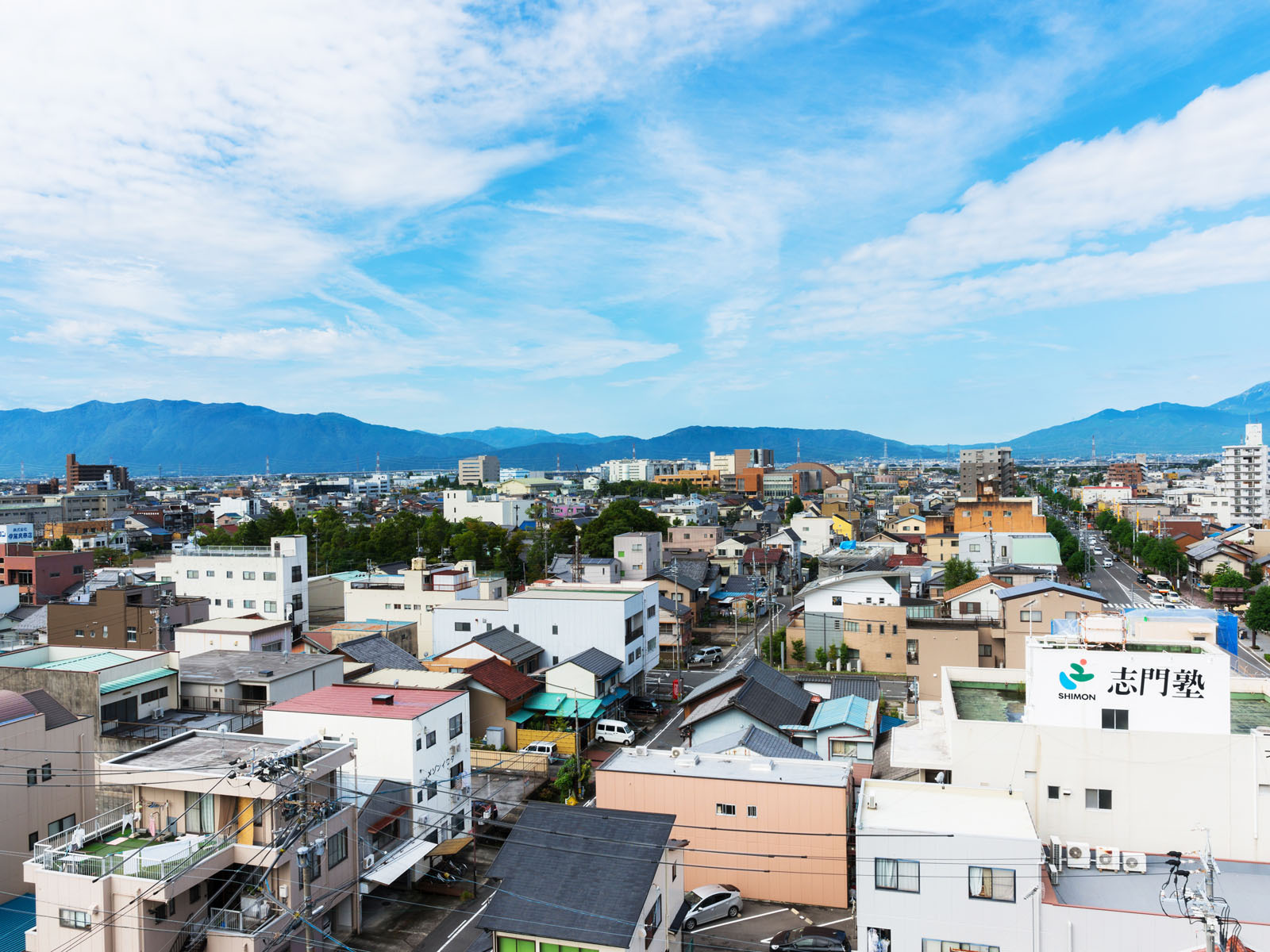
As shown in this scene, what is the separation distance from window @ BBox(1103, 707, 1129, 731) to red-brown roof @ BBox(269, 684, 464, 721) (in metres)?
10.1

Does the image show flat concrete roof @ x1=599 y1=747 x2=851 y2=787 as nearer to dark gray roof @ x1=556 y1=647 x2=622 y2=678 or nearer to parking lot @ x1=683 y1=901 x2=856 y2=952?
parking lot @ x1=683 y1=901 x2=856 y2=952

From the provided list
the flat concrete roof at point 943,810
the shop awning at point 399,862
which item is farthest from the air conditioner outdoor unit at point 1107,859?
the shop awning at point 399,862

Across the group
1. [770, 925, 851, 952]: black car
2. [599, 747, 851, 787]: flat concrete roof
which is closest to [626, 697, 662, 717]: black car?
[599, 747, 851, 787]: flat concrete roof

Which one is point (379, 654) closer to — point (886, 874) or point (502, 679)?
point (502, 679)

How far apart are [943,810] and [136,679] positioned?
588 inches

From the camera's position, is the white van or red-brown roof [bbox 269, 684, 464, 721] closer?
red-brown roof [bbox 269, 684, 464, 721]

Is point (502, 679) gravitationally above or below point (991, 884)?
below

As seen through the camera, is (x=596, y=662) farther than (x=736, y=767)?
Yes

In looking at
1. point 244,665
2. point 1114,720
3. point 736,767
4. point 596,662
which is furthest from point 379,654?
point 1114,720

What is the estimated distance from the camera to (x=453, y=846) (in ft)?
42.2

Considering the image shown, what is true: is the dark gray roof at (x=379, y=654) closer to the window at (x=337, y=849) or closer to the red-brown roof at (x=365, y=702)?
the red-brown roof at (x=365, y=702)

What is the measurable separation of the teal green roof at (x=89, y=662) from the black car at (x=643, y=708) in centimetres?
1192

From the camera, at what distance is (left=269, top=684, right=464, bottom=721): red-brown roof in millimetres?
12953

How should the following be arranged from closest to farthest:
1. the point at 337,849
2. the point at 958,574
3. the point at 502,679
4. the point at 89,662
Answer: the point at 337,849 → the point at 89,662 → the point at 502,679 → the point at 958,574
